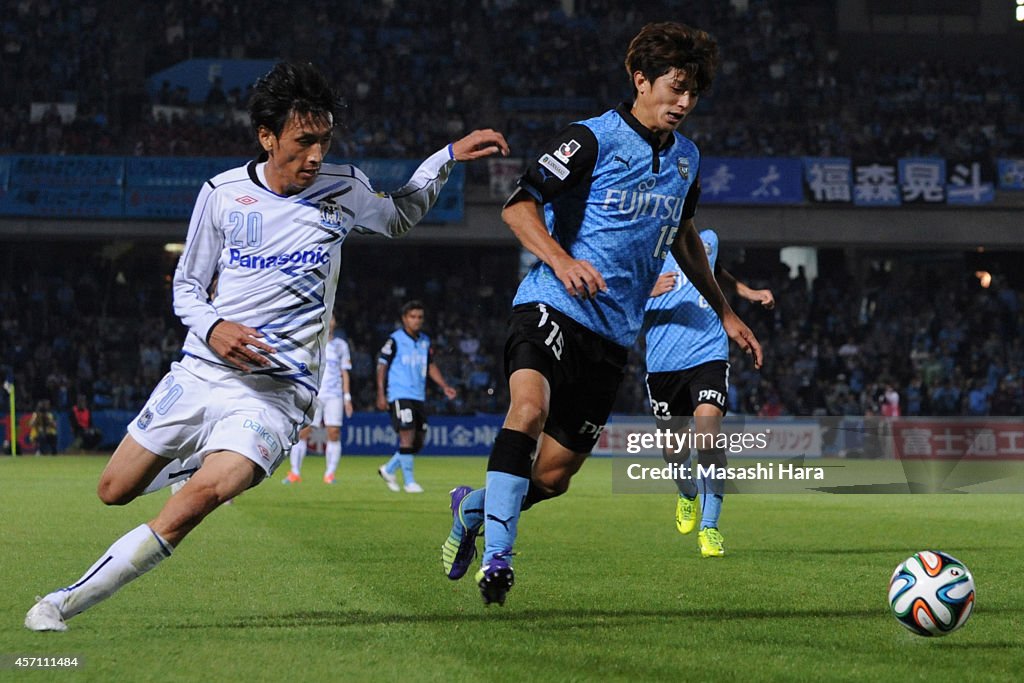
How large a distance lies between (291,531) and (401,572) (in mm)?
3161

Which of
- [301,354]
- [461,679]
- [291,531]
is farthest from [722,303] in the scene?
[291,531]

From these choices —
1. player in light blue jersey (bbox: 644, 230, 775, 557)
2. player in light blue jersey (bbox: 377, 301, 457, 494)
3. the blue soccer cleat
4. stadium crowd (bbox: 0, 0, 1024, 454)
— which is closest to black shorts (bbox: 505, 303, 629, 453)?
the blue soccer cleat

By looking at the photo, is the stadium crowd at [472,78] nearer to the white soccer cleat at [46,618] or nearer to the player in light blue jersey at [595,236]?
the player in light blue jersey at [595,236]

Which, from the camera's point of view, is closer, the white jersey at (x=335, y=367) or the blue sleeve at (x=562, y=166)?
the blue sleeve at (x=562, y=166)

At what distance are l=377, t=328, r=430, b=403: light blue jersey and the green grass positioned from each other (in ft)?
12.0

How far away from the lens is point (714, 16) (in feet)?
137

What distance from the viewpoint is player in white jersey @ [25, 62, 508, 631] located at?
5297 millimetres

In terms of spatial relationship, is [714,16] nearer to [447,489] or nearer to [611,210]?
[447,489]

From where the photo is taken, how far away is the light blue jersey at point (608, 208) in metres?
5.88

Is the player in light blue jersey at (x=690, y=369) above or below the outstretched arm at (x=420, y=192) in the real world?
below

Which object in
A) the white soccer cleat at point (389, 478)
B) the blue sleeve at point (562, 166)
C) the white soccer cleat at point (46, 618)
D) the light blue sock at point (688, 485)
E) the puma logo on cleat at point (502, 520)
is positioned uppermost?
the blue sleeve at point (562, 166)

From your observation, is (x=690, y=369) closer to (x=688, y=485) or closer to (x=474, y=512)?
(x=688, y=485)

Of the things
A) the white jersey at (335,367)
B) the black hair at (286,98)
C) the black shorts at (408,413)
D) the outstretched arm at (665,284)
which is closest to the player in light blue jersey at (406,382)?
the black shorts at (408,413)

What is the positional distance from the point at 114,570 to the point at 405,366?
11.7m
